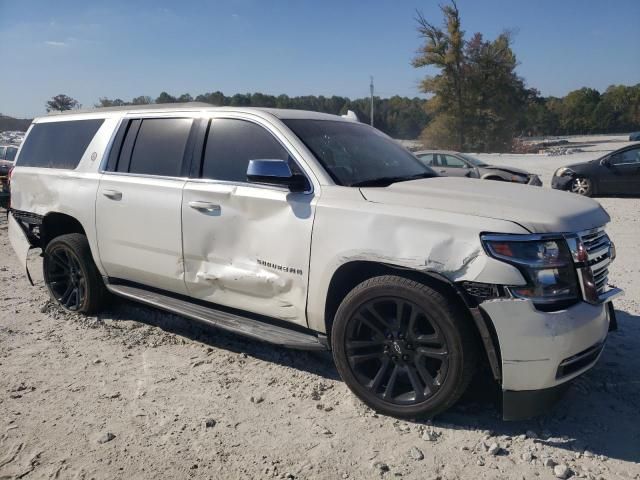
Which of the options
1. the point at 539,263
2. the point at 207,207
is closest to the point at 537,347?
the point at 539,263

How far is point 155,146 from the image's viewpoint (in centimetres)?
437

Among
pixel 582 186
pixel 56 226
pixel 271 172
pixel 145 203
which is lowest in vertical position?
pixel 582 186

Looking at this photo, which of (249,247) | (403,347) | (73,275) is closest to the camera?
(403,347)

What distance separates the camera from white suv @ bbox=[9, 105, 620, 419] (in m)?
2.81

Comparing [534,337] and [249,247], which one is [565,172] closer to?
[249,247]

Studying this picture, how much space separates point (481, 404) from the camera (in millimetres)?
3410

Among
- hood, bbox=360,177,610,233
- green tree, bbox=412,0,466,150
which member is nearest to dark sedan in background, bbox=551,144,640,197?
hood, bbox=360,177,610,233

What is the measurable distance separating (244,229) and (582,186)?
1276cm

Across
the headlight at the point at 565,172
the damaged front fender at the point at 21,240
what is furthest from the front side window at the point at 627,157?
the damaged front fender at the point at 21,240

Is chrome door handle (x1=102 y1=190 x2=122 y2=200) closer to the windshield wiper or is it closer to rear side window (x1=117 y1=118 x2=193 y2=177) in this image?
rear side window (x1=117 y1=118 x2=193 y2=177)

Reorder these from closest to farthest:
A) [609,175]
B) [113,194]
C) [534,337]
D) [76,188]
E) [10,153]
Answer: [534,337] < [113,194] < [76,188] < [609,175] < [10,153]

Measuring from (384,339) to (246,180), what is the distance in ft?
4.79

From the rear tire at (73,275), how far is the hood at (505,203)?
2.86m

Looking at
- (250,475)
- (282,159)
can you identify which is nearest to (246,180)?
(282,159)
